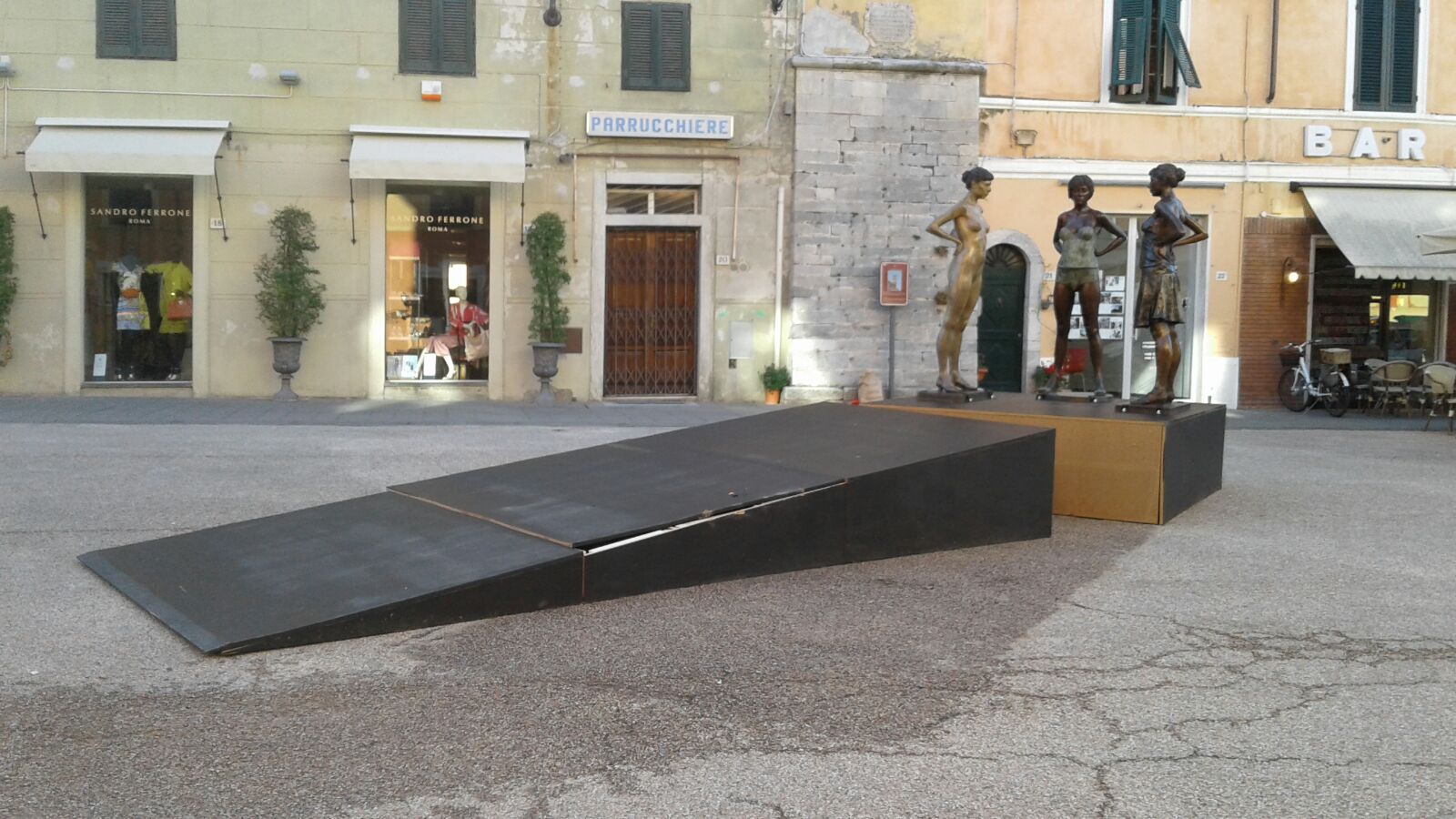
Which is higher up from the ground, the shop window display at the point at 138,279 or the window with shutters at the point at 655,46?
the window with shutters at the point at 655,46

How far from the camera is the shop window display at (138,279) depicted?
1836cm

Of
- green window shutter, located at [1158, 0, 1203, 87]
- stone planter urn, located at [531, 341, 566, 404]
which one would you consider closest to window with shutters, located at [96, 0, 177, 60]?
stone planter urn, located at [531, 341, 566, 404]

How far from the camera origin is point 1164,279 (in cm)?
995

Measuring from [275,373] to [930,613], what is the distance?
538 inches

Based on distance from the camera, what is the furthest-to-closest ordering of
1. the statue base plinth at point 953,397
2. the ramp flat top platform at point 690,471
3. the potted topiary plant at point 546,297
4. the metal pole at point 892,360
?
the metal pole at point 892,360 → the potted topiary plant at point 546,297 → the statue base plinth at point 953,397 → the ramp flat top platform at point 690,471

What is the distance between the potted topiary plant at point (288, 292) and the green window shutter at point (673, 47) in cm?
485

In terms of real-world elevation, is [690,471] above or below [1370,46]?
below

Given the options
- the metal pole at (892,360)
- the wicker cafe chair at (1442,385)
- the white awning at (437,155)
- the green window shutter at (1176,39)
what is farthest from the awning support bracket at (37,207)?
the wicker cafe chair at (1442,385)

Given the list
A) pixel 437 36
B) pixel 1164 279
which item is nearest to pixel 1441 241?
pixel 1164 279

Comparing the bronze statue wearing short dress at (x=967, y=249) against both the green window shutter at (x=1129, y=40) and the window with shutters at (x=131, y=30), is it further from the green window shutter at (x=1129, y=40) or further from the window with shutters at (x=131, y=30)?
the window with shutters at (x=131, y=30)

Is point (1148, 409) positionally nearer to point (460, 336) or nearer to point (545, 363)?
point (545, 363)

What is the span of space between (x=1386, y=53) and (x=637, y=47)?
1039 centimetres

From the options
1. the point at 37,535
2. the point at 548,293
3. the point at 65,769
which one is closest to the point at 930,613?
the point at 65,769

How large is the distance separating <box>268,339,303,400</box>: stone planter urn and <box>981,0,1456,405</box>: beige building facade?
9.06 m
